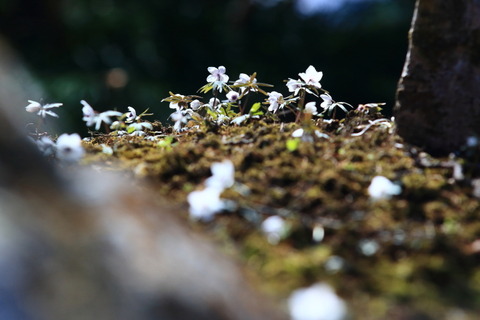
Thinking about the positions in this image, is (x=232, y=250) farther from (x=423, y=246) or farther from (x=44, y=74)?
(x=44, y=74)

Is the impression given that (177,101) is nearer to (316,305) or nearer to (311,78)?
(311,78)

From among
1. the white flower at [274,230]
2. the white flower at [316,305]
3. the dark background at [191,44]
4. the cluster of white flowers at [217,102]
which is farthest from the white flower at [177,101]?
the dark background at [191,44]

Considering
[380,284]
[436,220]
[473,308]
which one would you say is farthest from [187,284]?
[436,220]

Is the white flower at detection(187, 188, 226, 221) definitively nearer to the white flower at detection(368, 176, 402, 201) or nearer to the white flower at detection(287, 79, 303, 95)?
the white flower at detection(368, 176, 402, 201)

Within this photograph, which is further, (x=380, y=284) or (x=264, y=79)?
(x=264, y=79)

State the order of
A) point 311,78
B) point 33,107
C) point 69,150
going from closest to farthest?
point 69,150 → point 33,107 → point 311,78

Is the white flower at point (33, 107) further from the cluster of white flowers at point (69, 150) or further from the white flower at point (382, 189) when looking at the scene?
the white flower at point (382, 189)

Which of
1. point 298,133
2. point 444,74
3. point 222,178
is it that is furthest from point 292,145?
point 444,74

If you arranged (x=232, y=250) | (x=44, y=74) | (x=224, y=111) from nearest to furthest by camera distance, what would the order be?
(x=232, y=250) → (x=224, y=111) → (x=44, y=74)
